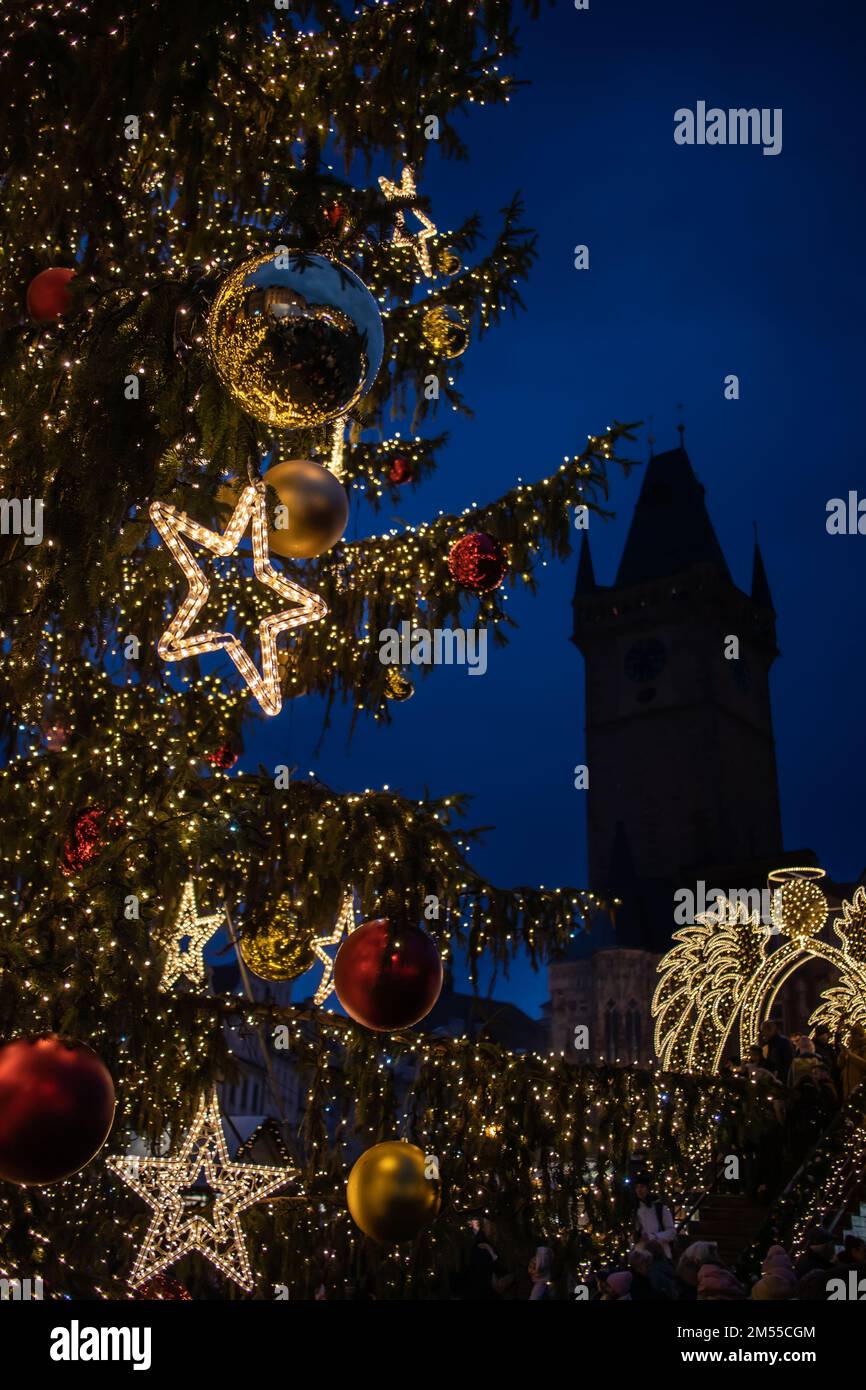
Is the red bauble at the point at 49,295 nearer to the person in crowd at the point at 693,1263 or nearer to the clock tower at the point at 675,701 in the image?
the person in crowd at the point at 693,1263

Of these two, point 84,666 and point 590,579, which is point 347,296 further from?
point 590,579

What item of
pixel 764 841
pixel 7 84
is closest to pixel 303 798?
pixel 7 84

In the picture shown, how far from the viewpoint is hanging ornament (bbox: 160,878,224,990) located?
18.3 ft

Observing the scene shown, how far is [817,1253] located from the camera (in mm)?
9211

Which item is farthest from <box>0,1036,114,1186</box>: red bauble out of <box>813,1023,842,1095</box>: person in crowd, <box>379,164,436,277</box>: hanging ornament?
<box>813,1023,842,1095</box>: person in crowd

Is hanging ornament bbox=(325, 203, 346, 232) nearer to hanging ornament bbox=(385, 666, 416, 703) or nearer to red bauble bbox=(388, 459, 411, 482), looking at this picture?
hanging ornament bbox=(385, 666, 416, 703)

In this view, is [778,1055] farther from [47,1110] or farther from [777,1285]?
[47,1110]

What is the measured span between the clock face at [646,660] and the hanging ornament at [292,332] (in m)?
57.0

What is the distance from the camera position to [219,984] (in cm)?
5200

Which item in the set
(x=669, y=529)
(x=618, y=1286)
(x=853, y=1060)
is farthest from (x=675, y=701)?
(x=618, y=1286)

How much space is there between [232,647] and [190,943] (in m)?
2.42

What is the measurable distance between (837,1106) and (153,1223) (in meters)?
5.95

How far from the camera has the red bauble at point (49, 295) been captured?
14.5ft

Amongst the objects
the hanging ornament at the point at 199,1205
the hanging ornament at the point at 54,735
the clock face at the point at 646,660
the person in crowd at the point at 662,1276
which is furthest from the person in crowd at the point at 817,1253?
the clock face at the point at 646,660
